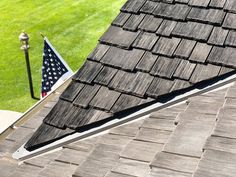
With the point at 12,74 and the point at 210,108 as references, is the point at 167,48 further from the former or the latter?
the point at 12,74

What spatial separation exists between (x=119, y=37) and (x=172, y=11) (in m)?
0.62

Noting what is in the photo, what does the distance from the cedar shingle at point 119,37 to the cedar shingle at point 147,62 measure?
241 millimetres

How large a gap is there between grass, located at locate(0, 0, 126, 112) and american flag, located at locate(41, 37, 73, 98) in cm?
291

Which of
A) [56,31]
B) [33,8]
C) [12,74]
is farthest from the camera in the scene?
→ [33,8]

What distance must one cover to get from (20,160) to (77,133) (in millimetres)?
652

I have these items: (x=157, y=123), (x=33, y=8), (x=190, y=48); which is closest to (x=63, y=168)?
(x=157, y=123)

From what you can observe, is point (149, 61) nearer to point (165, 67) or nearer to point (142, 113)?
point (165, 67)

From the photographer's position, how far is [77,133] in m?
3.62

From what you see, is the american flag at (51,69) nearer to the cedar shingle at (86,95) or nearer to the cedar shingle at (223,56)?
the cedar shingle at (86,95)

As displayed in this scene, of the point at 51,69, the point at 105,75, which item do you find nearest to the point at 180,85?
the point at 105,75

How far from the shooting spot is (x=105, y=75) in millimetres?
3916

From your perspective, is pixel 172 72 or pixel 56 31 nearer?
pixel 172 72

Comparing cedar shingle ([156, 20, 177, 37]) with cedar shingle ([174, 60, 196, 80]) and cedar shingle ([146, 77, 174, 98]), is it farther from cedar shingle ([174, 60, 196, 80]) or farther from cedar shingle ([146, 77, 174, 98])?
cedar shingle ([146, 77, 174, 98])

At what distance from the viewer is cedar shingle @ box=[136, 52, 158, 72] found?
3812 mm
